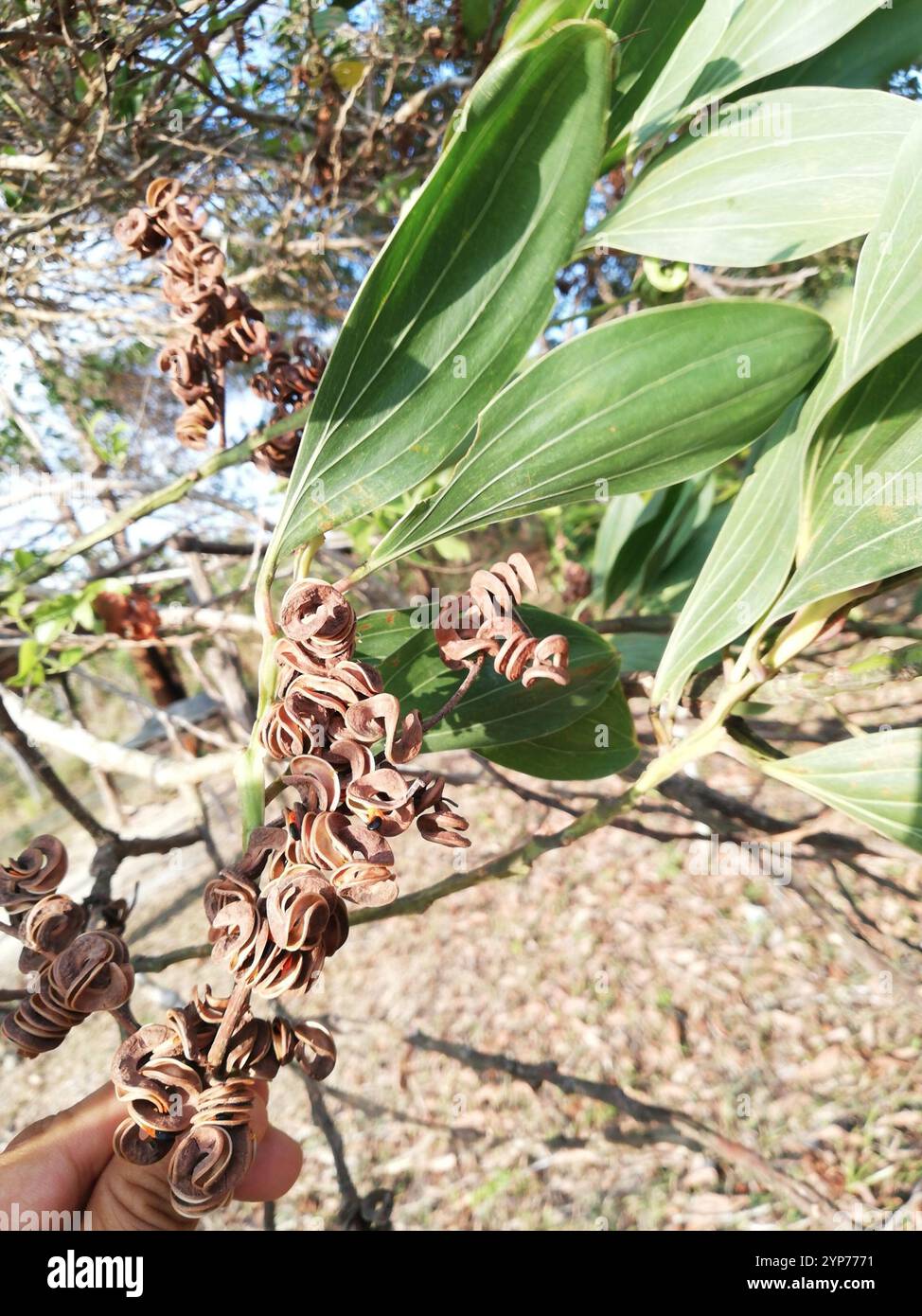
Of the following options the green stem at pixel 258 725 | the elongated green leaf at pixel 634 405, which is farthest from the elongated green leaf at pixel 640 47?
the green stem at pixel 258 725

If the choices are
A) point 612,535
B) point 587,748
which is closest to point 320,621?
point 587,748

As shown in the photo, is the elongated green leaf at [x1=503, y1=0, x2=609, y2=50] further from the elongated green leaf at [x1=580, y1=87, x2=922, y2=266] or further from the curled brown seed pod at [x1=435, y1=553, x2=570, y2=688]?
the curled brown seed pod at [x1=435, y1=553, x2=570, y2=688]

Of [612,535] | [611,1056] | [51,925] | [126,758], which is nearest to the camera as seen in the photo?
[51,925]

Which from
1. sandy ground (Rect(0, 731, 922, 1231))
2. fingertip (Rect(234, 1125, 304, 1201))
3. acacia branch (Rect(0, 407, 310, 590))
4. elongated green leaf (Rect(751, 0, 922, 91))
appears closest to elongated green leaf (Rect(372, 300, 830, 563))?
acacia branch (Rect(0, 407, 310, 590))

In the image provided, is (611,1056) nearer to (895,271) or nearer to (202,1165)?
(202,1165)
